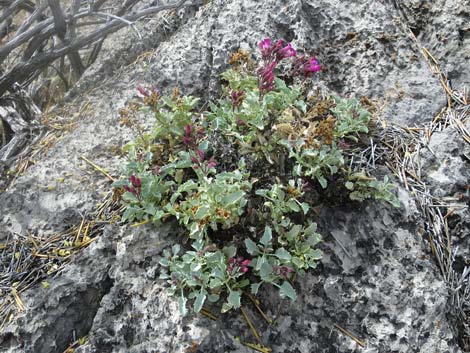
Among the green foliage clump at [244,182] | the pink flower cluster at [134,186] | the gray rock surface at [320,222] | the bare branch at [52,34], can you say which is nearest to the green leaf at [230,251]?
the green foliage clump at [244,182]

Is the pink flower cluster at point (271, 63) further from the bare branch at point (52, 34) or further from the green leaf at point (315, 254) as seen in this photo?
the bare branch at point (52, 34)

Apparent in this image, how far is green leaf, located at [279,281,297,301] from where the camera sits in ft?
7.22

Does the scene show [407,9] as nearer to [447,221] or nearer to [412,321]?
[447,221]

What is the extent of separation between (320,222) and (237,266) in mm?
622

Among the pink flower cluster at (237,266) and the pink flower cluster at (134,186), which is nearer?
the pink flower cluster at (237,266)

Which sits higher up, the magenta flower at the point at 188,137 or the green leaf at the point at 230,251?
the magenta flower at the point at 188,137

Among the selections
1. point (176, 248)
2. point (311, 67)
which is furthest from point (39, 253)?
point (311, 67)

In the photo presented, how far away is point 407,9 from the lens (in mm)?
3598

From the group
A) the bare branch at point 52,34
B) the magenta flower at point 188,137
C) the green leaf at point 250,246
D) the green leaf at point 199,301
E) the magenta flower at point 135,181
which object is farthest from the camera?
the bare branch at point 52,34

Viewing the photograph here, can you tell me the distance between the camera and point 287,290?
7.27 feet

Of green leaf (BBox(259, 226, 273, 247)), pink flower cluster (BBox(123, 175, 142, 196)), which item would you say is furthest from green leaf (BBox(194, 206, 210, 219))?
pink flower cluster (BBox(123, 175, 142, 196))

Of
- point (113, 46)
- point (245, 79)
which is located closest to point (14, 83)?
point (113, 46)

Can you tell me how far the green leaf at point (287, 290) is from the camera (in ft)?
7.22

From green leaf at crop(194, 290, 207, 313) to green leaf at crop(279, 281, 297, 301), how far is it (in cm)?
39
